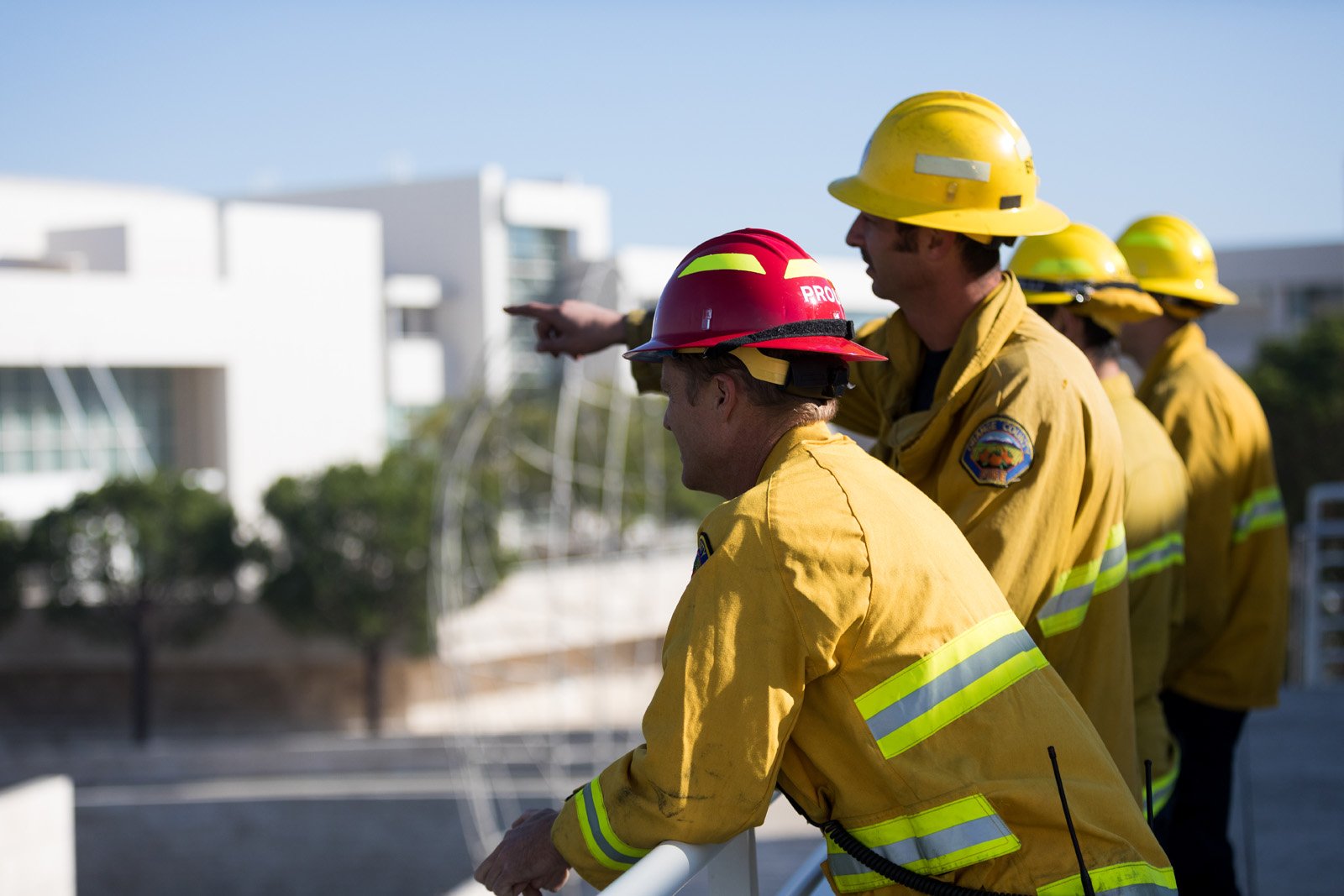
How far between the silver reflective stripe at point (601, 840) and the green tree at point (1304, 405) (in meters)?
23.2

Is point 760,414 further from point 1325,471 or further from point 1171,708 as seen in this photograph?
point 1325,471

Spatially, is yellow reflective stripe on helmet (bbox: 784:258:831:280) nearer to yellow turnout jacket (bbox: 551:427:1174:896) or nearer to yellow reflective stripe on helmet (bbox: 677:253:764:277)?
yellow reflective stripe on helmet (bbox: 677:253:764:277)

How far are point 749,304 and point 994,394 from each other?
2.29ft

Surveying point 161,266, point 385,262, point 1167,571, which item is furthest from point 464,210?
point 1167,571

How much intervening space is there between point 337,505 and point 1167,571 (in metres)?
25.4

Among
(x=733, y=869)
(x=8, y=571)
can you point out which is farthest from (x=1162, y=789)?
(x=8, y=571)

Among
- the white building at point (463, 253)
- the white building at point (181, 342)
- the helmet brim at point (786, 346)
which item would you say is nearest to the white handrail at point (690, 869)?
the helmet brim at point (786, 346)

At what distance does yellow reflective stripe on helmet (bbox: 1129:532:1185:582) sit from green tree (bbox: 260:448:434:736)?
967 inches

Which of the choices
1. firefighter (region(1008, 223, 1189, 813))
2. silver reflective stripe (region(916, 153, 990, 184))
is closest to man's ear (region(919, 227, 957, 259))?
silver reflective stripe (region(916, 153, 990, 184))

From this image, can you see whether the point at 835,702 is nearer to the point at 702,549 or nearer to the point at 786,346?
the point at 702,549

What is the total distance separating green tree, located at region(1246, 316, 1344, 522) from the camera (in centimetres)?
2347

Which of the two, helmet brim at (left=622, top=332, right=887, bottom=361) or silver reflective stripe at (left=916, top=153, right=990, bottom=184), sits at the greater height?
silver reflective stripe at (left=916, top=153, right=990, bottom=184)

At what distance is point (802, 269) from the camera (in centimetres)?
195

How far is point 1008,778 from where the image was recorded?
172cm
